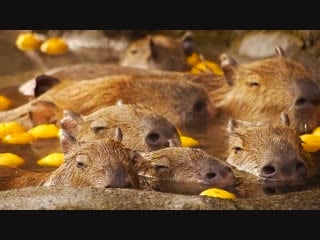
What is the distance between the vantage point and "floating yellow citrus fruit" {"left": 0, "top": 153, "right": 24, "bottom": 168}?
10125 millimetres

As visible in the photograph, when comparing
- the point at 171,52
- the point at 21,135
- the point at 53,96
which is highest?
the point at 171,52

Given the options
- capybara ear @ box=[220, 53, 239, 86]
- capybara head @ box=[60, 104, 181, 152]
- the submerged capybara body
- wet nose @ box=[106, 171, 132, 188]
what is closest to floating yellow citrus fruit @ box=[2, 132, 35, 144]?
capybara head @ box=[60, 104, 181, 152]

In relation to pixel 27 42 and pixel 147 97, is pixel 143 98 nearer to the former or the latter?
pixel 147 97

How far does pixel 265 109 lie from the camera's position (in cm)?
1191

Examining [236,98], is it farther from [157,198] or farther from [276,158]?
[157,198]

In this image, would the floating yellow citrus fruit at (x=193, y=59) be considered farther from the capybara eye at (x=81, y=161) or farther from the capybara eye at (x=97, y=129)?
the capybara eye at (x=81, y=161)

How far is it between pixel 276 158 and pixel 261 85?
8.89 ft

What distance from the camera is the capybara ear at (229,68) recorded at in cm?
1234

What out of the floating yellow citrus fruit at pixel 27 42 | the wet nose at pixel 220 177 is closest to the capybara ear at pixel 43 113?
the wet nose at pixel 220 177

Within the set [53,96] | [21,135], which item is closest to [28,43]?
[53,96]

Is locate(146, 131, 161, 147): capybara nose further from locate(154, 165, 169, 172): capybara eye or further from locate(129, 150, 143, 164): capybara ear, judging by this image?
locate(129, 150, 143, 164): capybara ear

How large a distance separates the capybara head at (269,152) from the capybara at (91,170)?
1.22 m

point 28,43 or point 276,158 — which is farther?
point 28,43

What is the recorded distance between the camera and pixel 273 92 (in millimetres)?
11797
